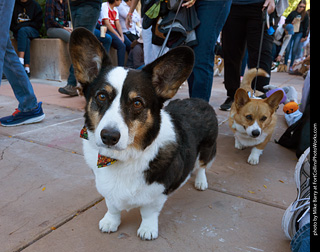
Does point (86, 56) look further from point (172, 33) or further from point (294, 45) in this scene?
point (294, 45)

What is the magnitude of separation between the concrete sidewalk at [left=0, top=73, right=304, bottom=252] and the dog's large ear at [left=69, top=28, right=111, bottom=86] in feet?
3.25

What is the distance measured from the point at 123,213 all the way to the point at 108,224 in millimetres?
286

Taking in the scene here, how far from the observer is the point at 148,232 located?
1.80m

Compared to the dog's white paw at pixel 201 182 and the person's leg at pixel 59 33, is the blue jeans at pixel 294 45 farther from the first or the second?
the dog's white paw at pixel 201 182

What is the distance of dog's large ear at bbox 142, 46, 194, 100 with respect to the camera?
1797 millimetres

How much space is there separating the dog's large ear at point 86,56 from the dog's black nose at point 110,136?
1.90 ft

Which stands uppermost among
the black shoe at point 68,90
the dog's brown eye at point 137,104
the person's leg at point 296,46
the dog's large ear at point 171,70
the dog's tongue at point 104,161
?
the dog's large ear at point 171,70

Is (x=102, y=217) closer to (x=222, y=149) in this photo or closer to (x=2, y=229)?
(x=2, y=229)

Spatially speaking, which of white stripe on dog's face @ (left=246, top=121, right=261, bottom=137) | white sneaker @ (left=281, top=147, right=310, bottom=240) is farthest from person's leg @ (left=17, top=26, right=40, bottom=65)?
white sneaker @ (left=281, top=147, right=310, bottom=240)

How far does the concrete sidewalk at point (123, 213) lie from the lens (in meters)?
1.77

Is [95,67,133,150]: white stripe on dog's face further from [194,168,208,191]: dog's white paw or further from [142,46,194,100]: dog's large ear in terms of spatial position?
[194,168,208,191]: dog's white paw

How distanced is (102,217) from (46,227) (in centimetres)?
39

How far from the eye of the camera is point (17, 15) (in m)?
6.82

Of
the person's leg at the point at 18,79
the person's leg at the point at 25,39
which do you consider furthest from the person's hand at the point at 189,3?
the person's leg at the point at 25,39
